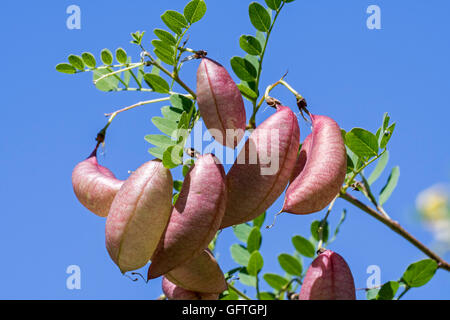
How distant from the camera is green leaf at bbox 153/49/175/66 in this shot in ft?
6.46

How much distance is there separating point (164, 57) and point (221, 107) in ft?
1.27

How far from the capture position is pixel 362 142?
75.6 inches

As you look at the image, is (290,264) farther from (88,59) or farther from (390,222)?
(88,59)

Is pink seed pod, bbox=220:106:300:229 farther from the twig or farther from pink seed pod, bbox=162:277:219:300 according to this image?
the twig

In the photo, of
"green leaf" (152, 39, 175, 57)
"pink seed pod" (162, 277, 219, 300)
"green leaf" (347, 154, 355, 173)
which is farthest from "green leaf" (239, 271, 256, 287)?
"green leaf" (152, 39, 175, 57)

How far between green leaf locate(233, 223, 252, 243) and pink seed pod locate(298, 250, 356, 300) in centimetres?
69

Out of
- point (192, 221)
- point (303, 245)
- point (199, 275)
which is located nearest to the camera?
point (192, 221)

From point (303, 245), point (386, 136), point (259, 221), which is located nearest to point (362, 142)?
point (386, 136)

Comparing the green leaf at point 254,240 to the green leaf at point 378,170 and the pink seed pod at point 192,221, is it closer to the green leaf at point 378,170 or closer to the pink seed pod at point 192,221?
the green leaf at point 378,170

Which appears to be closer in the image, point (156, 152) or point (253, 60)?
point (156, 152)

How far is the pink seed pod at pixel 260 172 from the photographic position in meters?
1.64

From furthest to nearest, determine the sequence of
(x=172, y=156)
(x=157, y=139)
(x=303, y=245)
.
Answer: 1. (x=303, y=245)
2. (x=157, y=139)
3. (x=172, y=156)

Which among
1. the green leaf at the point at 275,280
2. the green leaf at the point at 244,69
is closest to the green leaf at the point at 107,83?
the green leaf at the point at 244,69
